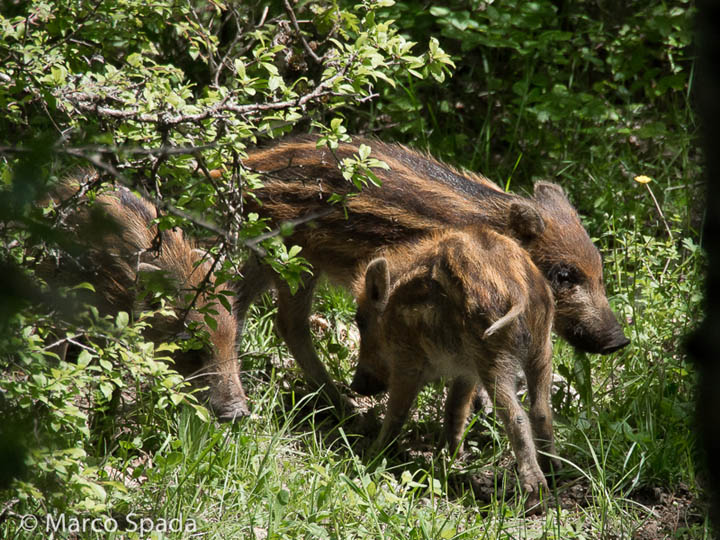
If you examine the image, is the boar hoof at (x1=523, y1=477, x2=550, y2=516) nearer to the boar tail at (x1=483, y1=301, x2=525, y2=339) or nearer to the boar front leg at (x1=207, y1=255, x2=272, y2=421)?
the boar tail at (x1=483, y1=301, x2=525, y2=339)

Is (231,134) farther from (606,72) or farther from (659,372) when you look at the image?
(606,72)

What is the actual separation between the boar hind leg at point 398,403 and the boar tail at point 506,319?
58cm

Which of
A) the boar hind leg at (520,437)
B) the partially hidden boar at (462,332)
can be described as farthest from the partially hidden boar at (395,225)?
the boar hind leg at (520,437)

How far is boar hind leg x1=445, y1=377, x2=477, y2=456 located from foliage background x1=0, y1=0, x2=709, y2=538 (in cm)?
18

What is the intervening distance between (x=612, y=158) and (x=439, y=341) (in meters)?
3.21

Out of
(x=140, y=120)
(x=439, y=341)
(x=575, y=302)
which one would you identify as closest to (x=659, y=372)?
(x=575, y=302)

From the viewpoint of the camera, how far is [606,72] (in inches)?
307

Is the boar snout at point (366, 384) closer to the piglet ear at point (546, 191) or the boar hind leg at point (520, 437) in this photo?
the boar hind leg at point (520, 437)

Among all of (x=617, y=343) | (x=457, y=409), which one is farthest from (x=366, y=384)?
(x=617, y=343)

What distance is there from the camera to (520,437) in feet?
13.3

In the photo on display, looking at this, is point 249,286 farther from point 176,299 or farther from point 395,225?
point 395,225

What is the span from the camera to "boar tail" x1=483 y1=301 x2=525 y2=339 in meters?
3.86

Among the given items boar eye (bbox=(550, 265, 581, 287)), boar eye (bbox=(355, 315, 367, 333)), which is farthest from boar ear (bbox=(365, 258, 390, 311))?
boar eye (bbox=(550, 265, 581, 287))

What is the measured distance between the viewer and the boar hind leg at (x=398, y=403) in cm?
451
